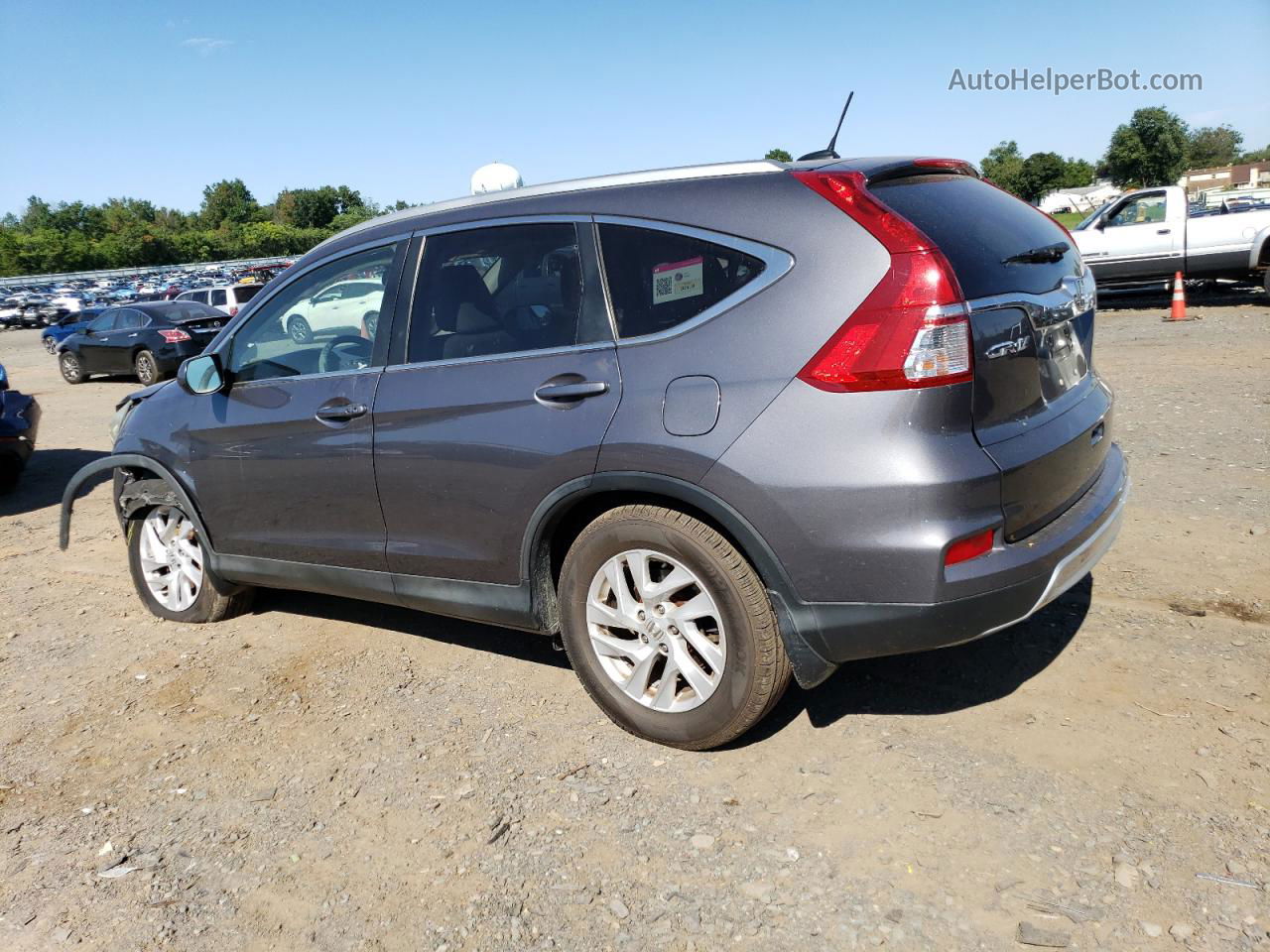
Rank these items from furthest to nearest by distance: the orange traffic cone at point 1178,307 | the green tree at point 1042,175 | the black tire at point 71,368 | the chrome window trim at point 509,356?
the green tree at point 1042,175 < the black tire at point 71,368 < the orange traffic cone at point 1178,307 < the chrome window trim at point 509,356

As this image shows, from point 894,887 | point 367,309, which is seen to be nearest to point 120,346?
point 367,309

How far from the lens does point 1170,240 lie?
15938mm

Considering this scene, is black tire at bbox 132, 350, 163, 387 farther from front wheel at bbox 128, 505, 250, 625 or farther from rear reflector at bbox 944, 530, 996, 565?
rear reflector at bbox 944, 530, 996, 565

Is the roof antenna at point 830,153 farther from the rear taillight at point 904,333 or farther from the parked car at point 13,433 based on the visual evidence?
the parked car at point 13,433

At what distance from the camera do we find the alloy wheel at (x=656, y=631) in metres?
3.29

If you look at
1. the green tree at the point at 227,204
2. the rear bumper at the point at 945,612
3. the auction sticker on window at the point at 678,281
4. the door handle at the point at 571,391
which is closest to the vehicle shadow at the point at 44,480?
the door handle at the point at 571,391

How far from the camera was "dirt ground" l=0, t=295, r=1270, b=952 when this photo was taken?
2674 millimetres

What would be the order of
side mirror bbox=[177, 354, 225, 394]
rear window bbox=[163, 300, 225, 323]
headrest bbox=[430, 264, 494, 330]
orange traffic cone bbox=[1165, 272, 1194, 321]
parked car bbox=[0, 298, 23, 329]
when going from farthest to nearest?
parked car bbox=[0, 298, 23, 329], rear window bbox=[163, 300, 225, 323], orange traffic cone bbox=[1165, 272, 1194, 321], side mirror bbox=[177, 354, 225, 394], headrest bbox=[430, 264, 494, 330]

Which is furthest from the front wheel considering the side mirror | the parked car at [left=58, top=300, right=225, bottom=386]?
the parked car at [left=58, top=300, right=225, bottom=386]

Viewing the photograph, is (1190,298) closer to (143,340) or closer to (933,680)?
(933,680)

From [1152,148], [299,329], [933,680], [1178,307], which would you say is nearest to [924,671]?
[933,680]

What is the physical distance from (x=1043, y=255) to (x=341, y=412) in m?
2.61

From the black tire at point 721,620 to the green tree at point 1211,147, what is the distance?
8513cm

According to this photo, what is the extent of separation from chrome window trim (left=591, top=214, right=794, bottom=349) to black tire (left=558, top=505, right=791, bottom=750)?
1.80 feet
